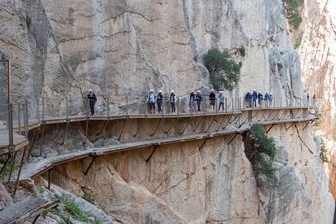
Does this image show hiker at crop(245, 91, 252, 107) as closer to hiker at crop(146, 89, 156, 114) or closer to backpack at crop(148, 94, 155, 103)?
hiker at crop(146, 89, 156, 114)

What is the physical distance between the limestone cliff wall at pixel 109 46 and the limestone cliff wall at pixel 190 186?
311 centimetres

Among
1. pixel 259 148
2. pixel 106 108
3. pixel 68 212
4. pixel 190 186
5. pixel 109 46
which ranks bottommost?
pixel 190 186

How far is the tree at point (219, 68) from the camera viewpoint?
28766 millimetres

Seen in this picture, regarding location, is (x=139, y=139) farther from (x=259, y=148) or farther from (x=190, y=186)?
(x=259, y=148)

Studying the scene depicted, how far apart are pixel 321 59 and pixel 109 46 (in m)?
38.7

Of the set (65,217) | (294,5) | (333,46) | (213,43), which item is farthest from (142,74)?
(333,46)

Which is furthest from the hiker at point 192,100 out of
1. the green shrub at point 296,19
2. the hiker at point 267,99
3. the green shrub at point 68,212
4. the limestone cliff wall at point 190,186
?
the green shrub at point 296,19

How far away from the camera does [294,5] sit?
51.9m

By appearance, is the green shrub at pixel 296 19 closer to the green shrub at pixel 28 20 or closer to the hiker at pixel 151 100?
the hiker at pixel 151 100

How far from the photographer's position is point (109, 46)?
22609 mm

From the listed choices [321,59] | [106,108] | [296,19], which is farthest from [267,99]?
[321,59]

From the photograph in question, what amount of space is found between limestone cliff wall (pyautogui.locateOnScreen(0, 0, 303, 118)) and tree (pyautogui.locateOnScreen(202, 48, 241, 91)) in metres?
0.65

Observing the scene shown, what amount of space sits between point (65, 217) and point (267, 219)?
58.6ft

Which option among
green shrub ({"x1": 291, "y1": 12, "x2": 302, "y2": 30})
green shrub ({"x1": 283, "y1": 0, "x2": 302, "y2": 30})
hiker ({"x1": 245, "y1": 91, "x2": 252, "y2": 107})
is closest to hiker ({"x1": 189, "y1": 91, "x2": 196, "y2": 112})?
hiker ({"x1": 245, "y1": 91, "x2": 252, "y2": 107})
